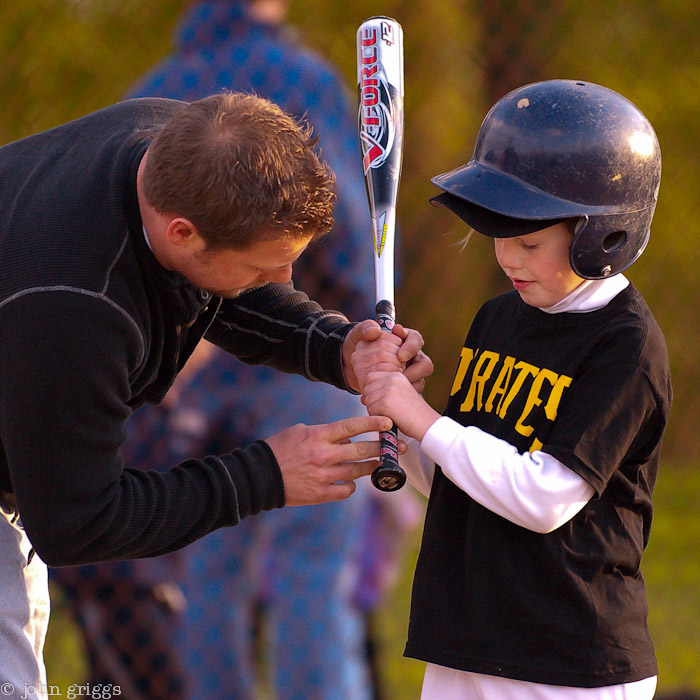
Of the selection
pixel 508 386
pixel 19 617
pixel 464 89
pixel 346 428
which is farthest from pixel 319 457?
pixel 464 89

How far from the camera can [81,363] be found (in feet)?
5.65

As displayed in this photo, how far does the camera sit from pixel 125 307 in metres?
1.78

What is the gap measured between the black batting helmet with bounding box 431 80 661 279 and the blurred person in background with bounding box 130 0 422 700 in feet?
4.18

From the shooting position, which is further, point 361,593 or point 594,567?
point 361,593

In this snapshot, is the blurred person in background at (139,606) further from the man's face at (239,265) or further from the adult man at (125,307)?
the man's face at (239,265)

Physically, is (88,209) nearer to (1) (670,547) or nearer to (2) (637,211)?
(2) (637,211)

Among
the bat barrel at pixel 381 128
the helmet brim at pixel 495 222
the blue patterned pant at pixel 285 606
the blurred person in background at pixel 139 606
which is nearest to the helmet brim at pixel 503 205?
the helmet brim at pixel 495 222

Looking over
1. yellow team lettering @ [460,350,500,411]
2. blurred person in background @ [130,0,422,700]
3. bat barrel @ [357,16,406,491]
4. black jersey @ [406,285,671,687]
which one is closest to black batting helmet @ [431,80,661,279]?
black jersey @ [406,285,671,687]

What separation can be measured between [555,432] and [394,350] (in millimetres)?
427

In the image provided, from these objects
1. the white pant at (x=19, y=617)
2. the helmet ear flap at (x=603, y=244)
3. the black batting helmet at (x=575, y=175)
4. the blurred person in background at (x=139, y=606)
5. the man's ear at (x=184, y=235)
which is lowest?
the blurred person in background at (x=139, y=606)

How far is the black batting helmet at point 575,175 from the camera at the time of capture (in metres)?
1.81

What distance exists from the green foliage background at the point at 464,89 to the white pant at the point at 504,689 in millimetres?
2432

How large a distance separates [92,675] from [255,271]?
2028 mm

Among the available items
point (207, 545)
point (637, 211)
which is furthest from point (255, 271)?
point (207, 545)
